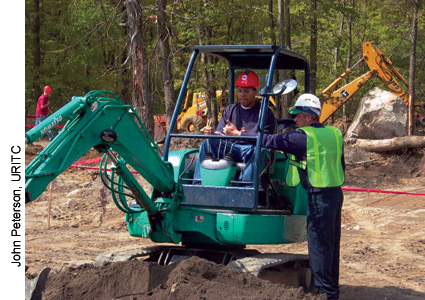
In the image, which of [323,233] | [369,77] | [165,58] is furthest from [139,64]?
[323,233]

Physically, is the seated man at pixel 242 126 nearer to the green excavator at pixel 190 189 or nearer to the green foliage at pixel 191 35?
the green excavator at pixel 190 189

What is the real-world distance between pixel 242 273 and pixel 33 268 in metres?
4.01

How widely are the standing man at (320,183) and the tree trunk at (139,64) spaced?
8.57m

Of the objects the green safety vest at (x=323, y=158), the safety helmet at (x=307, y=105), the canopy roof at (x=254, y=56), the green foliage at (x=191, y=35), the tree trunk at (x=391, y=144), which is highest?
the green foliage at (x=191, y=35)

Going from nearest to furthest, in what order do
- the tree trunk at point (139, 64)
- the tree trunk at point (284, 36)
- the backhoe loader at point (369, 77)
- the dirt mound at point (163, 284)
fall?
1. the dirt mound at point (163, 284)
2. the tree trunk at point (139, 64)
3. the tree trunk at point (284, 36)
4. the backhoe loader at point (369, 77)

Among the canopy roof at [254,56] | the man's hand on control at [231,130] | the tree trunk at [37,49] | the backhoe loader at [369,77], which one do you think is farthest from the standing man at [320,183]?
the tree trunk at [37,49]

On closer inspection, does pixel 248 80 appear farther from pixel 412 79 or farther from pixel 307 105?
pixel 412 79

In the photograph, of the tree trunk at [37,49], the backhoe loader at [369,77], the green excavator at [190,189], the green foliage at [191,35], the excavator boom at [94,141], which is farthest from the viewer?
the tree trunk at [37,49]

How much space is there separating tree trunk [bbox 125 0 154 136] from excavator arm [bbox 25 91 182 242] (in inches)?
329

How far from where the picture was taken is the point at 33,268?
8.87m

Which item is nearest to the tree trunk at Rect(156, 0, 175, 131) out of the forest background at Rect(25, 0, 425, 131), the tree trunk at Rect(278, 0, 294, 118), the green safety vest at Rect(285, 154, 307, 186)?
the forest background at Rect(25, 0, 425, 131)

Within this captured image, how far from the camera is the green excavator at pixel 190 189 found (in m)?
5.39

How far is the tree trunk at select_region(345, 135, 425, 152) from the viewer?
1698cm

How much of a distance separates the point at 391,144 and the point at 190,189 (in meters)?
11.8
